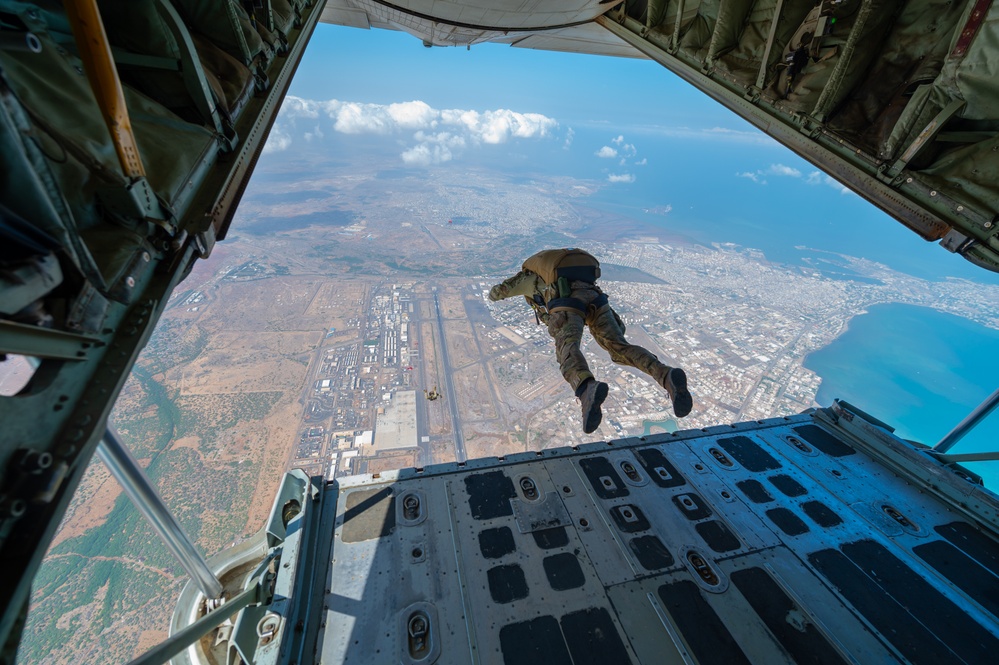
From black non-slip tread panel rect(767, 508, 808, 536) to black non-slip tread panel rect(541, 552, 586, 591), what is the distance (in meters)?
3.28

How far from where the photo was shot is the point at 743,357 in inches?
1211

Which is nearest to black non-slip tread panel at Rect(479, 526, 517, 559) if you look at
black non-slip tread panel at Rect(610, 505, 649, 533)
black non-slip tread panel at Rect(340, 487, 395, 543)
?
black non-slip tread panel at Rect(340, 487, 395, 543)

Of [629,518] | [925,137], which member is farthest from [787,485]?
[925,137]

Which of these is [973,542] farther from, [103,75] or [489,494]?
[103,75]

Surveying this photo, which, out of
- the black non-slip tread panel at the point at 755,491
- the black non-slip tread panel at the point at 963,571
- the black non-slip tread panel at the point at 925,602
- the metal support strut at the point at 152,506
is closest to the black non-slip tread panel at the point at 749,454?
the black non-slip tread panel at the point at 755,491

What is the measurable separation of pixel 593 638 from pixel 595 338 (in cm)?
381

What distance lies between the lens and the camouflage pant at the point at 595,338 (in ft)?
17.1

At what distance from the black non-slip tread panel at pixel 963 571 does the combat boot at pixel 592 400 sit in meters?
Answer: 5.13

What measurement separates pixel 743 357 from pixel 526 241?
2915 centimetres

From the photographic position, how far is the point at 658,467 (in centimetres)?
657

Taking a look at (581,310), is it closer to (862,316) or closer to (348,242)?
(348,242)

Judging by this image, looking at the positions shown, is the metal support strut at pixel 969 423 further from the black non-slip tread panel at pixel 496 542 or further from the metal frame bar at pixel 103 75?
the metal frame bar at pixel 103 75

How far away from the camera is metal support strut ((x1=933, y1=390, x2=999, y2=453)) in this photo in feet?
23.8

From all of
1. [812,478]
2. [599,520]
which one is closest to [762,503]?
[812,478]
